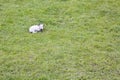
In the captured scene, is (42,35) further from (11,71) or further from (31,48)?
(11,71)

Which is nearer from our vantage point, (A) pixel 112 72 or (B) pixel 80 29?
(A) pixel 112 72

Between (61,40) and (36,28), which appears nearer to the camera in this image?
(61,40)

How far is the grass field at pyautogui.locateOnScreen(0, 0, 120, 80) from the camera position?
510 centimetres

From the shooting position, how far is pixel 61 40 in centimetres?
612

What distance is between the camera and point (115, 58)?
5.46m

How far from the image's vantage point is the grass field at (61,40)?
5098mm

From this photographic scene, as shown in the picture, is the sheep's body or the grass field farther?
the sheep's body

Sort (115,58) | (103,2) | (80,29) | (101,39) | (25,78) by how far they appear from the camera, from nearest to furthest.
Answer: (25,78) < (115,58) < (101,39) < (80,29) < (103,2)

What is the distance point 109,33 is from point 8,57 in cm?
228

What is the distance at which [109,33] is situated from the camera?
6.47m

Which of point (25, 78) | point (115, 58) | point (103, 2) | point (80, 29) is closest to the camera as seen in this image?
point (25, 78)

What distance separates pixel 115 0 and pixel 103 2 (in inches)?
16.5

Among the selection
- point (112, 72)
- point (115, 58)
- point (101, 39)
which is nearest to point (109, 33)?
point (101, 39)

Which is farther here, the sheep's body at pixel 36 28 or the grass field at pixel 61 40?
the sheep's body at pixel 36 28
